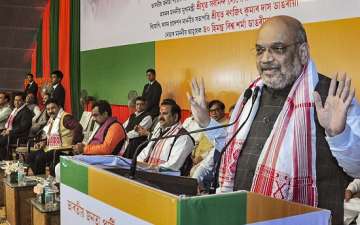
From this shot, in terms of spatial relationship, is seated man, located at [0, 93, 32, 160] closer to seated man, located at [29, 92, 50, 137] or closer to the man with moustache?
seated man, located at [29, 92, 50, 137]

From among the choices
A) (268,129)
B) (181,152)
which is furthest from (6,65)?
(268,129)

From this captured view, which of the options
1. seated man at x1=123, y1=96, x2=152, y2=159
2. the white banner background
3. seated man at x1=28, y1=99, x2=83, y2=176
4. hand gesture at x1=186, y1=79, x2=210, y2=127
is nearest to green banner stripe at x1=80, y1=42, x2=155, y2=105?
the white banner background

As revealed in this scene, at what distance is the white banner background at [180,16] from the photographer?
378cm

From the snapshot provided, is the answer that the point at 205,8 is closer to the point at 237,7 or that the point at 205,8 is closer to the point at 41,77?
the point at 237,7

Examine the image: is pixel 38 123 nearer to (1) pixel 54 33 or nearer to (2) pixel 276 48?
(1) pixel 54 33

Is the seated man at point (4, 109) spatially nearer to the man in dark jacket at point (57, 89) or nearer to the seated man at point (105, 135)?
the man in dark jacket at point (57, 89)

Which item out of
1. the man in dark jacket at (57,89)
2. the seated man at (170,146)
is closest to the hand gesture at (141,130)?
the seated man at (170,146)

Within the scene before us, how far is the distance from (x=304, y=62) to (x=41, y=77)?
945 centimetres

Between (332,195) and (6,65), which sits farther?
(6,65)

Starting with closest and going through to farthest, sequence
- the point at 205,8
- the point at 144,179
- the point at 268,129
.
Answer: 1. the point at 144,179
2. the point at 268,129
3. the point at 205,8

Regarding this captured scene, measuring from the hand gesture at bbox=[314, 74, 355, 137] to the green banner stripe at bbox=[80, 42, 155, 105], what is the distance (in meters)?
4.75

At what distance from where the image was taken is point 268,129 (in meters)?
1.54

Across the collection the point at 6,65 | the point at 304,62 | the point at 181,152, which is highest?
the point at 6,65

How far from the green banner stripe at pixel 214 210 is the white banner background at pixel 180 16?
2.94 m
